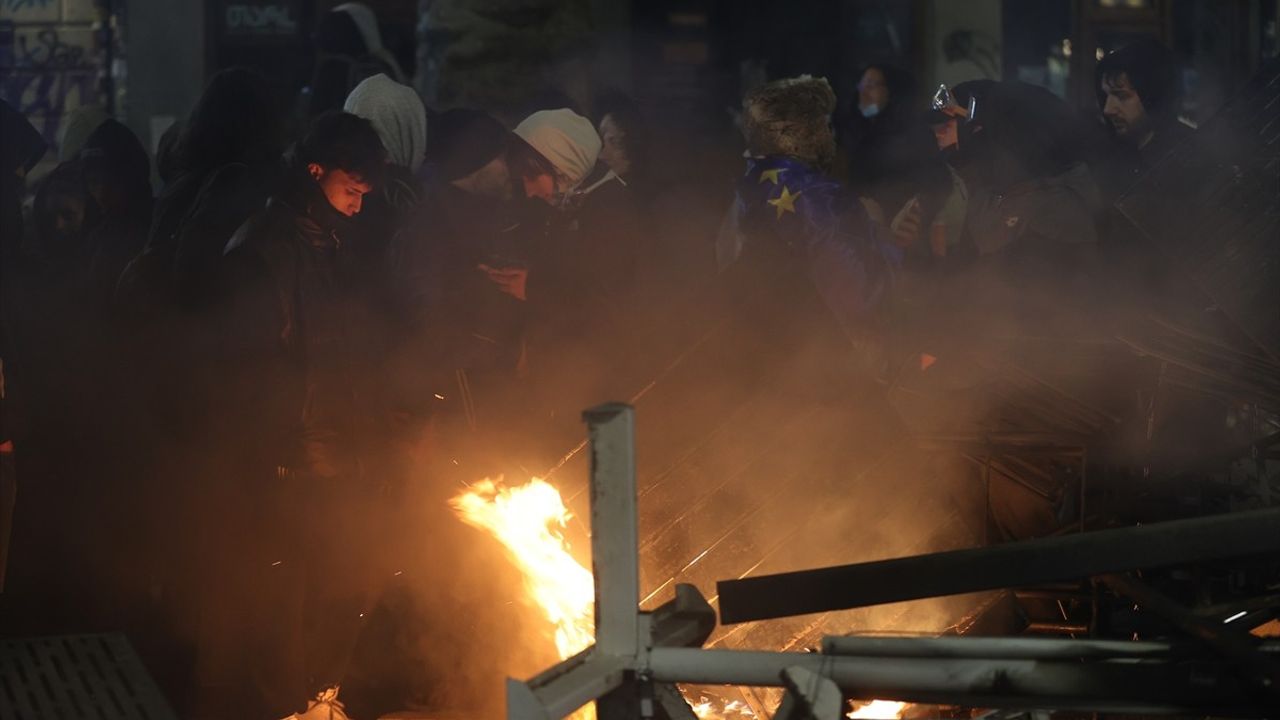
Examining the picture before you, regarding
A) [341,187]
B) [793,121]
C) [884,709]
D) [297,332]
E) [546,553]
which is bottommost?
[884,709]

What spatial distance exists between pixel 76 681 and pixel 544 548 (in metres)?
1.49

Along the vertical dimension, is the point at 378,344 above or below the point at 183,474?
above

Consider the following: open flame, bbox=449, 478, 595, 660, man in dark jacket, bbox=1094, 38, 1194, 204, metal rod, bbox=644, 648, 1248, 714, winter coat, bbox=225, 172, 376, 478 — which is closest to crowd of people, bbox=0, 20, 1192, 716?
winter coat, bbox=225, 172, 376, 478

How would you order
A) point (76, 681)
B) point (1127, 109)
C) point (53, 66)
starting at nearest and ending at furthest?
point (76, 681), point (1127, 109), point (53, 66)

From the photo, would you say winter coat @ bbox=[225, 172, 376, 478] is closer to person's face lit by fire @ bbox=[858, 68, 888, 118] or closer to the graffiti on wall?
person's face lit by fire @ bbox=[858, 68, 888, 118]

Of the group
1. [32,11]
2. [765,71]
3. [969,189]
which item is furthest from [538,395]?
[32,11]

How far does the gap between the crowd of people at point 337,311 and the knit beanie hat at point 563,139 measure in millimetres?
14

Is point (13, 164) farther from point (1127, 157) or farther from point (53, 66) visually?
point (53, 66)

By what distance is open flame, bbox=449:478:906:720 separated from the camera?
507cm

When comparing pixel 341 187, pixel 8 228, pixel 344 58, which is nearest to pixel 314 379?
pixel 341 187

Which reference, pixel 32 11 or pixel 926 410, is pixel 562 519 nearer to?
pixel 926 410

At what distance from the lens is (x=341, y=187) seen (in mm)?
5191

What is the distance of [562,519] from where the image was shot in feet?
16.9

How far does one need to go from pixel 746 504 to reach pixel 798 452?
233 millimetres
